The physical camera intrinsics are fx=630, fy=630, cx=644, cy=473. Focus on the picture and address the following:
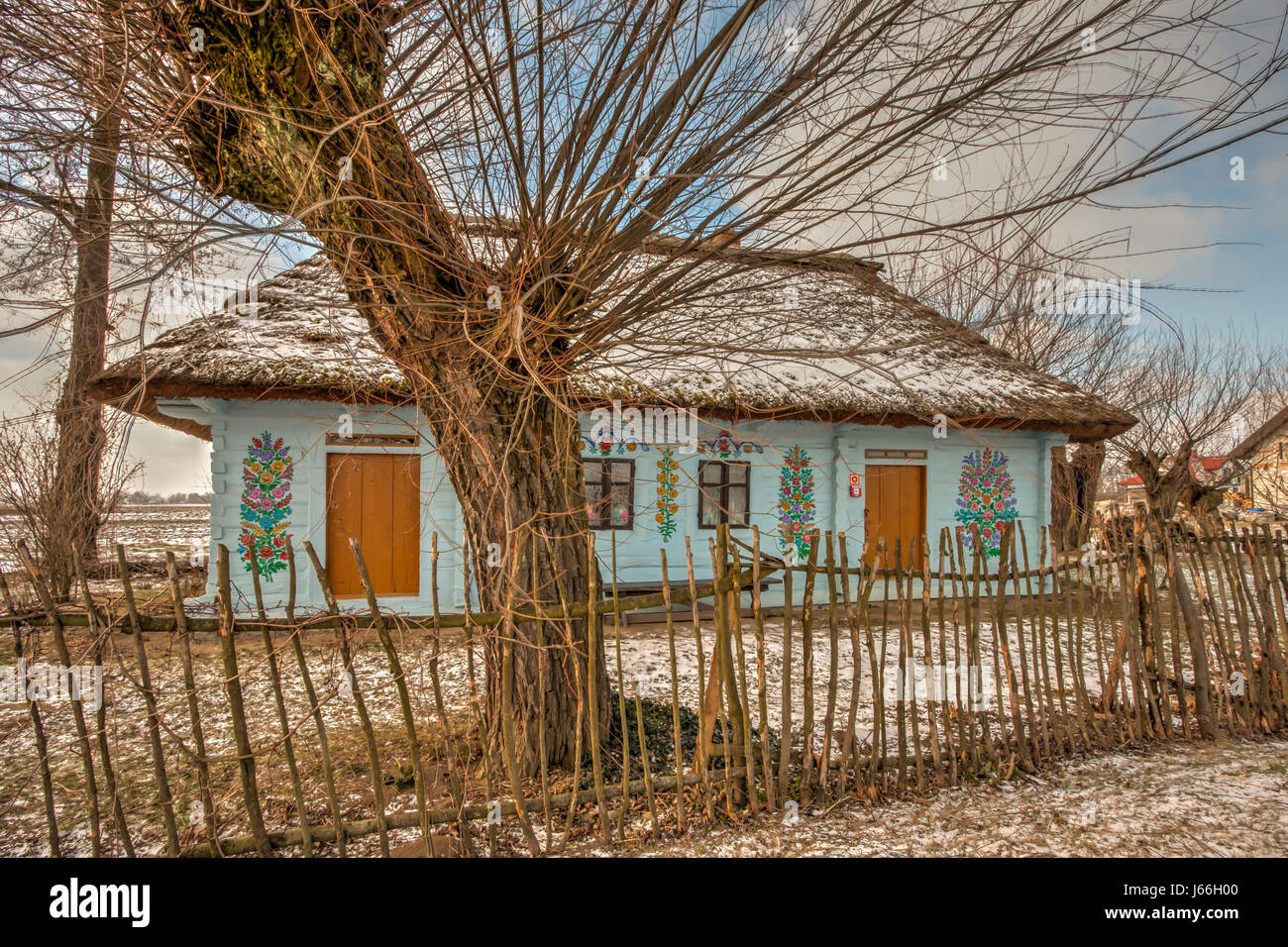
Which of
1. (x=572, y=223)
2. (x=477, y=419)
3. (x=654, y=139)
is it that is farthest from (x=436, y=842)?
(x=654, y=139)

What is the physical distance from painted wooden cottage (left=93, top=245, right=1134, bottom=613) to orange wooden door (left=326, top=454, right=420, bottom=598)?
2 centimetres

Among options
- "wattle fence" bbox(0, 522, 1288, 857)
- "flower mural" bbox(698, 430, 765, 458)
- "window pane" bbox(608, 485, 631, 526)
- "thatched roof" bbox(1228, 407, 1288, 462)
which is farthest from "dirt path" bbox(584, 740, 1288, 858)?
"thatched roof" bbox(1228, 407, 1288, 462)

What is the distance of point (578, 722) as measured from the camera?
2.36 metres

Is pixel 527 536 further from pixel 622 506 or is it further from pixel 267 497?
pixel 267 497

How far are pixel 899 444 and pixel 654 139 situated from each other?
7361 mm

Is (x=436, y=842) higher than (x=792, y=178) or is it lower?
lower

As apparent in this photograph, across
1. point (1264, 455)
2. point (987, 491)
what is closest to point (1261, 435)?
point (1264, 455)

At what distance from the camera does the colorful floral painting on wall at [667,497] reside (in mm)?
7875

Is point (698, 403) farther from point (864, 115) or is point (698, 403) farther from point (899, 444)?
point (864, 115)

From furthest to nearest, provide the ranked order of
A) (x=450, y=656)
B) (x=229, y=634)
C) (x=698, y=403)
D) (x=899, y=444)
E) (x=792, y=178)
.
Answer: (x=899, y=444) → (x=698, y=403) → (x=450, y=656) → (x=792, y=178) → (x=229, y=634)

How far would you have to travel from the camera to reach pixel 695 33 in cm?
216

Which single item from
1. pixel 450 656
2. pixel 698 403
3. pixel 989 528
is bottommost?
pixel 450 656

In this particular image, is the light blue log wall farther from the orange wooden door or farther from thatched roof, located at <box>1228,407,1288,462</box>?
thatched roof, located at <box>1228,407,1288,462</box>

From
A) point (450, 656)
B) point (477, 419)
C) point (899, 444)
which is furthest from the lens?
point (899, 444)
